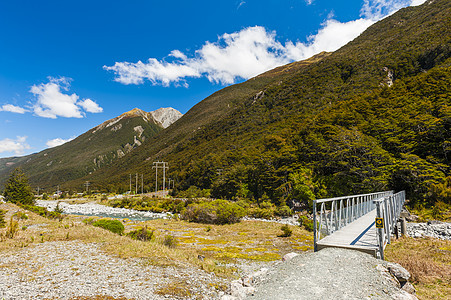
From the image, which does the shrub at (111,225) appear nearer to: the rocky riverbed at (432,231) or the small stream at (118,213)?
the small stream at (118,213)

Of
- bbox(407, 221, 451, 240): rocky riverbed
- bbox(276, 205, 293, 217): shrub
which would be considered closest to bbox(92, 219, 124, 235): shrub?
bbox(407, 221, 451, 240): rocky riverbed

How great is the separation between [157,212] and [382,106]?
45.0 m

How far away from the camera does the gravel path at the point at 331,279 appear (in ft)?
15.0

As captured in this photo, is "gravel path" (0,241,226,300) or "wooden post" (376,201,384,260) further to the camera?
"wooden post" (376,201,384,260)

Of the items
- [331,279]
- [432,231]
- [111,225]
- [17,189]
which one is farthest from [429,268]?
[17,189]

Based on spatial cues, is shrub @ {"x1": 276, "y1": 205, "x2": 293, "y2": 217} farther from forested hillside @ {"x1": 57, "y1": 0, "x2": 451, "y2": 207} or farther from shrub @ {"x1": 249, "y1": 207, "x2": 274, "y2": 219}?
forested hillside @ {"x1": 57, "y1": 0, "x2": 451, "y2": 207}

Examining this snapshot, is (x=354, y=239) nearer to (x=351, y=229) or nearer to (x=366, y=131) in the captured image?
(x=351, y=229)

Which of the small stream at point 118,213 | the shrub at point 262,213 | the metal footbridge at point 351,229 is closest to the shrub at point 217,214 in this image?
the shrub at point 262,213

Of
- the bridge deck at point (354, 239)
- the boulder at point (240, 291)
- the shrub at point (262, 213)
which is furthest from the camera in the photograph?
the shrub at point (262, 213)

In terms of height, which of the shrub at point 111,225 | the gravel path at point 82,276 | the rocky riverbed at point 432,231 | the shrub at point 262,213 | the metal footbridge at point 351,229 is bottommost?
the shrub at point 262,213

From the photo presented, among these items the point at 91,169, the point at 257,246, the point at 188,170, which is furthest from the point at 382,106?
the point at 91,169

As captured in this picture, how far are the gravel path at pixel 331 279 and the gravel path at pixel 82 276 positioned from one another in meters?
2.41

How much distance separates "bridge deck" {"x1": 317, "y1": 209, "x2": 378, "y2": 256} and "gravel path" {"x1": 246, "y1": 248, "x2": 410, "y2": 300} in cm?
31

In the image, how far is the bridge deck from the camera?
21.5ft
